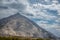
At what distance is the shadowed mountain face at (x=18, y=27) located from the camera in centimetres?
1111

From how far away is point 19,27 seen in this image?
1122 centimetres

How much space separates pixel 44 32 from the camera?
1125 centimetres

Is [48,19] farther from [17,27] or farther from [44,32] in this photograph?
[17,27]

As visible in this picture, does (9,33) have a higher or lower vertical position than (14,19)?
lower

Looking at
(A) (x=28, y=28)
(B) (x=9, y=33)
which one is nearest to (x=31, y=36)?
(A) (x=28, y=28)

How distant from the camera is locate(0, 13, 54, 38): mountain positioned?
1112 centimetres

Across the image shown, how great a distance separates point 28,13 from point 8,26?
3.96ft

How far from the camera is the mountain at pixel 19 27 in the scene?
36.5 ft

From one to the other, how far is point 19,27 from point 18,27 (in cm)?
6

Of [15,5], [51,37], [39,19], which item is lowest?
[51,37]

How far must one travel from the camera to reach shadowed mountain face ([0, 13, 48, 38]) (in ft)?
36.4

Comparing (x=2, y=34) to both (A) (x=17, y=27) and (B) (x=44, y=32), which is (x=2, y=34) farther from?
(B) (x=44, y=32)

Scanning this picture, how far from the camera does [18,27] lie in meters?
11.2

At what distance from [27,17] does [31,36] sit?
1.00 meters
